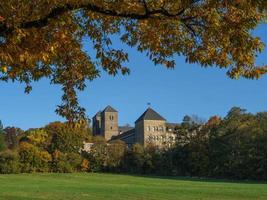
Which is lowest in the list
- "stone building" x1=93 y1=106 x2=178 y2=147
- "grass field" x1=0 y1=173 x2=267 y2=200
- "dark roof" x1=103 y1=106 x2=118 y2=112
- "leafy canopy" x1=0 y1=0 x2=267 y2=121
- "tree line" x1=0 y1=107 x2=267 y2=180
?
"grass field" x1=0 y1=173 x2=267 y2=200

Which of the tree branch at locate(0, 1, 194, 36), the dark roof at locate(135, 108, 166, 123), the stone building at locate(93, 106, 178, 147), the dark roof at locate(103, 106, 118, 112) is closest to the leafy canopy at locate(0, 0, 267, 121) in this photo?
the tree branch at locate(0, 1, 194, 36)

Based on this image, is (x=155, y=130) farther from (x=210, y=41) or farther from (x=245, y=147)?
(x=210, y=41)

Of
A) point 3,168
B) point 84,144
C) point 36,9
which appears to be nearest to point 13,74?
point 36,9

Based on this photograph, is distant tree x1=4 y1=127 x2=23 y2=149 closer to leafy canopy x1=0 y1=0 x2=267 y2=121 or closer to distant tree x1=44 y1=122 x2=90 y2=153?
distant tree x1=44 y1=122 x2=90 y2=153

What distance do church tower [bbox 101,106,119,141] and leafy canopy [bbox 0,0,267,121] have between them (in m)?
133

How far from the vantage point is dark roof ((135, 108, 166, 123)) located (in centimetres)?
12794

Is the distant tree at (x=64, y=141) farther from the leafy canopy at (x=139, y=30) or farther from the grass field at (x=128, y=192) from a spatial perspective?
the leafy canopy at (x=139, y=30)

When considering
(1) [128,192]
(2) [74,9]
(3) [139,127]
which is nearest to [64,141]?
(3) [139,127]

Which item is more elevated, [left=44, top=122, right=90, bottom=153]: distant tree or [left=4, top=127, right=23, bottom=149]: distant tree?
[left=4, top=127, right=23, bottom=149]: distant tree

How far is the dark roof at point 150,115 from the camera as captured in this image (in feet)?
420

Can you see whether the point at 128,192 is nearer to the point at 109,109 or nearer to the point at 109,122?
the point at 109,122

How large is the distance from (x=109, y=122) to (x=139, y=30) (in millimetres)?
134489

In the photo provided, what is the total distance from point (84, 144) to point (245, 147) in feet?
104

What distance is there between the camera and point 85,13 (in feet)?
22.9
